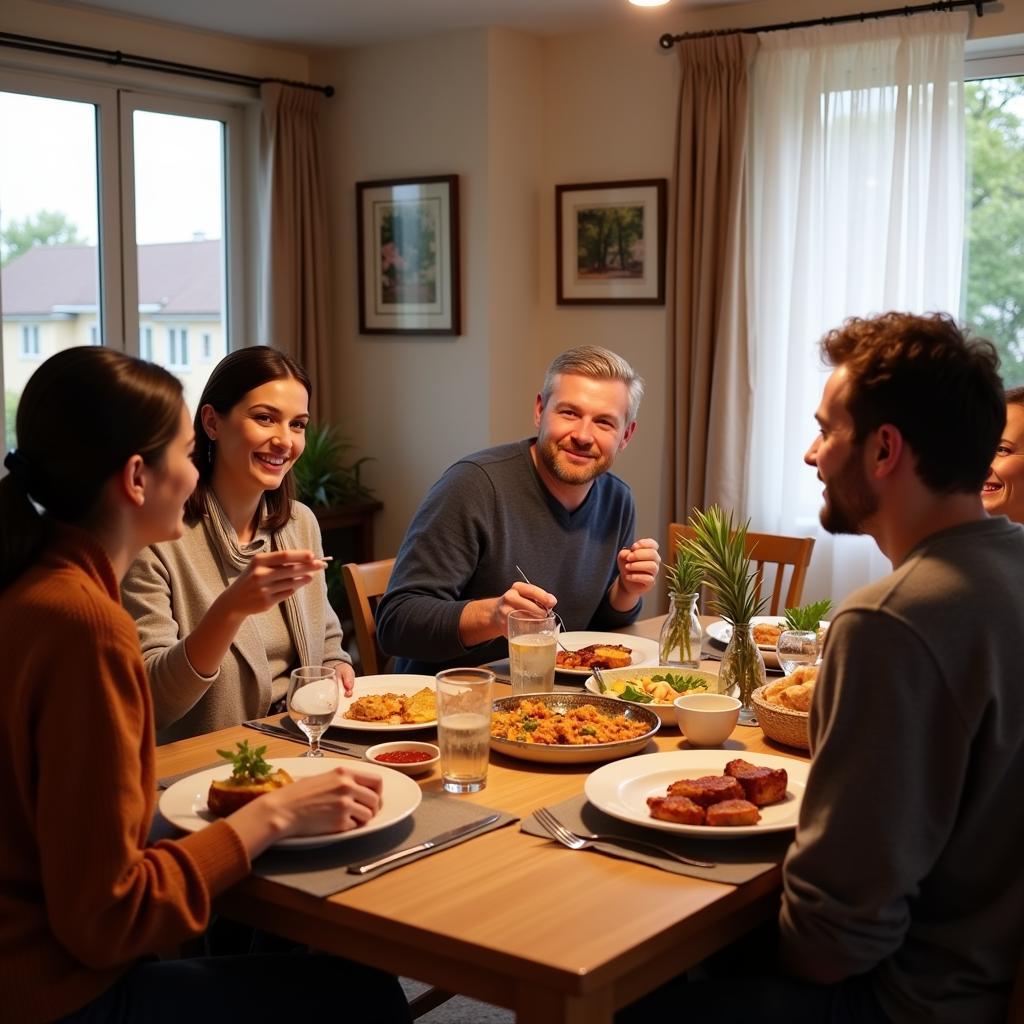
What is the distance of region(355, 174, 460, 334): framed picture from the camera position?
Answer: 5109 millimetres

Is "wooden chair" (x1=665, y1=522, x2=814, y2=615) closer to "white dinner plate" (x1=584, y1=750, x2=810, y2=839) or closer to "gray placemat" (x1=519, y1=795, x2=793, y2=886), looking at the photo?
"white dinner plate" (x1=584, y1=750, x2=810, y2=839)

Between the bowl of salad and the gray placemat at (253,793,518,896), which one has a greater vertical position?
the bowl of salad

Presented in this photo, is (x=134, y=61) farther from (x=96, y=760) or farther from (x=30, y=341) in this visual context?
(x=96, y=760)

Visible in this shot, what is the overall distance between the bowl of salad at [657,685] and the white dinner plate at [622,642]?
0.37 ft

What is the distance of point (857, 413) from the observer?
1.55m

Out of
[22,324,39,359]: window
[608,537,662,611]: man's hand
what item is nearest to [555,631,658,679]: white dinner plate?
[608,537,662,611]: man's hand

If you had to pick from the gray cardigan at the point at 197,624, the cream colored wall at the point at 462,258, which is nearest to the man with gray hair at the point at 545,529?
the gray cardigan at the point at 197,624

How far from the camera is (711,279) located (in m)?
4.66

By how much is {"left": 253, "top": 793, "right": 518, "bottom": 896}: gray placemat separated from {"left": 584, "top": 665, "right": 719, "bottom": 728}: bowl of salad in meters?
0.47

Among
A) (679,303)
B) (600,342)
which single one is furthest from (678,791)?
(600,342)

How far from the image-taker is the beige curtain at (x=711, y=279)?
4590mm

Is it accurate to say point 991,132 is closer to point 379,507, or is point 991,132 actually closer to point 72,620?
point 379,507

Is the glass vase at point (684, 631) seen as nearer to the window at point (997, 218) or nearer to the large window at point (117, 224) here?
the window at point (997, 218)

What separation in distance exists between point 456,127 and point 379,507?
5.20 feet
